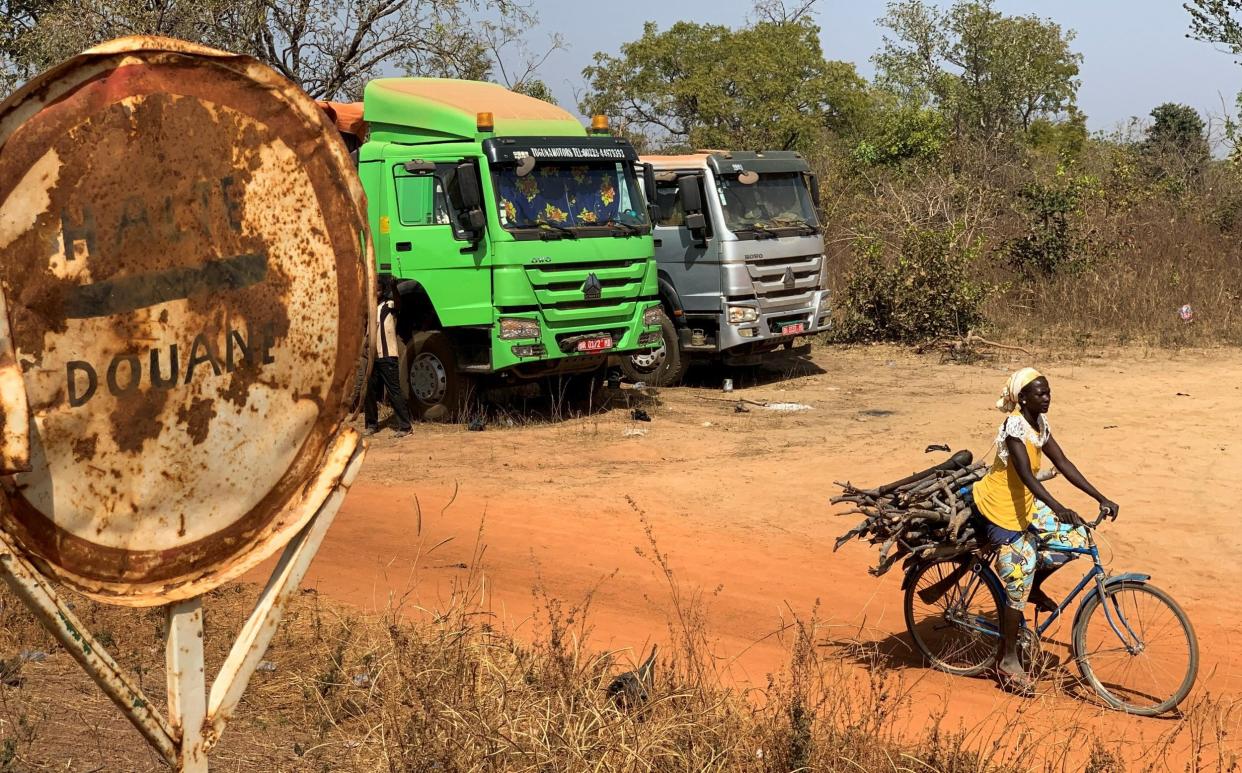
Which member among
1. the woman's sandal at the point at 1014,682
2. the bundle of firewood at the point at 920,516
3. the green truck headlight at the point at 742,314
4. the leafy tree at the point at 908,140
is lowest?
the woman's sandal at the point at 1014,682

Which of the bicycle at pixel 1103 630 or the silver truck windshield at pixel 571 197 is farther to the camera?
the silver truck windshield at pixel 571 197

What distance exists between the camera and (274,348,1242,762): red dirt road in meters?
6.85

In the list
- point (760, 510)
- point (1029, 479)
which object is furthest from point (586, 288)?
point (1029, 479)

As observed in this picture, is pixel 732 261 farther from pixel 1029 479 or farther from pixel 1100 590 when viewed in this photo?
pixel 1100 590

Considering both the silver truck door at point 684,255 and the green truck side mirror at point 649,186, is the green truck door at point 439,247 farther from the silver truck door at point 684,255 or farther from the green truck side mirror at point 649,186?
the silver truck door at point 684,255

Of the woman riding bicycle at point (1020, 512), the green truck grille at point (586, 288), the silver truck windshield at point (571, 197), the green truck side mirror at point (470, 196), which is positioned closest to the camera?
the woman riding bicycle at point (1020, 512)

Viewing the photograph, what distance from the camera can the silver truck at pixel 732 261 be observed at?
15.0 m

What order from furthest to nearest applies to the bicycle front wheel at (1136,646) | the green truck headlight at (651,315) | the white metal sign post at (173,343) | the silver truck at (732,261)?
the silver truck at (732,261)
the green truck headlight at (651,315)
the bicycle front wheel at (1136,646)
the white metal sign post at (173,343)

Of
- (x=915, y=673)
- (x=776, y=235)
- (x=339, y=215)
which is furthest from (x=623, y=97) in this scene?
(x=339, y=215)

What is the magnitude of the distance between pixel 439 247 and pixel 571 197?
56.3 inches

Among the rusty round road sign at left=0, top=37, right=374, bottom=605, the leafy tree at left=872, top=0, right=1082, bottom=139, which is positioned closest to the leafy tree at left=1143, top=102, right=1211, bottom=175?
the leafy tree at left=872, top=0, right=1082, bottom=139

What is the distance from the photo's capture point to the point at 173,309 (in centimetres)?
232

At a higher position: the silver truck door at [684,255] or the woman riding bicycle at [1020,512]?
the silver truck door at [684,255]

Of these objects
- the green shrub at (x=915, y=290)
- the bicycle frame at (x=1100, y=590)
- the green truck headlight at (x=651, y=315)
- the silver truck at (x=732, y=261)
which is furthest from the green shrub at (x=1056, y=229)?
the bicycle frame at (x=1100, y=590)
